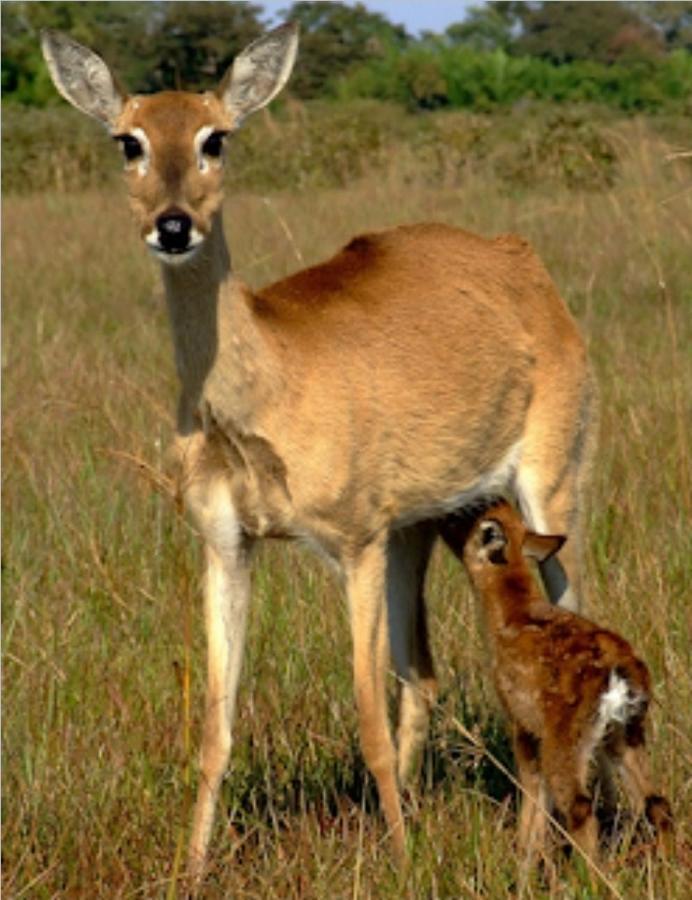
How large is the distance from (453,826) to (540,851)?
1.07 ft

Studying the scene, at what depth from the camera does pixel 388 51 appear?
41.8 meters

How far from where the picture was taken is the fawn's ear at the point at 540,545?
4.56 metres

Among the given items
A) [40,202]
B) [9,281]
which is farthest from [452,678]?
[40,202]

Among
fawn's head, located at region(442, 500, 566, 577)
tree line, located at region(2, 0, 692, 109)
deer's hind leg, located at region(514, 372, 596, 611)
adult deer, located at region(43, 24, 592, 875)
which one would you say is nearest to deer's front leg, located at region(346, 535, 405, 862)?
adult deer, located at region(43, 24, 592, 875)

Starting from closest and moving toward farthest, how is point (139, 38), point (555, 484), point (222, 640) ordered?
point (222, 640) < point (555, 484) < point (139, 38)

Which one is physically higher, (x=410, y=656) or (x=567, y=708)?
(x=567, y=708)

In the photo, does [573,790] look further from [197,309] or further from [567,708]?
[197,309]

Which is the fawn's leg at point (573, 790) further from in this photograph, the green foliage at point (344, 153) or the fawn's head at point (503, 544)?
the green foliage at point (344, 153)

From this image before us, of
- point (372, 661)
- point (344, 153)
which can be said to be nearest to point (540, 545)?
point (372, 661)

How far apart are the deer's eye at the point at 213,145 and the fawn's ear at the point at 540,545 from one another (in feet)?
3.55

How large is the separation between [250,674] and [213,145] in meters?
1.35

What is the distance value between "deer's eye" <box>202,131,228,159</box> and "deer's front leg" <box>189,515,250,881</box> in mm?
789

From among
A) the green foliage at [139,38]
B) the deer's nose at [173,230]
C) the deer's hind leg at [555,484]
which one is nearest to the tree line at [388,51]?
the green foliage at [139,38]

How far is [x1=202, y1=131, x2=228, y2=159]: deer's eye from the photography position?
439 cm
